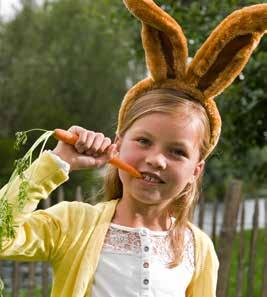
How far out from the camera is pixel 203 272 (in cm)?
219

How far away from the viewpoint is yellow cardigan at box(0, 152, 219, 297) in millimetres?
1846

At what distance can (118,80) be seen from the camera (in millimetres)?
19594

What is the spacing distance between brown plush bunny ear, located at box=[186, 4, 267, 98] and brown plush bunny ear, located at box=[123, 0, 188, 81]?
5 cm

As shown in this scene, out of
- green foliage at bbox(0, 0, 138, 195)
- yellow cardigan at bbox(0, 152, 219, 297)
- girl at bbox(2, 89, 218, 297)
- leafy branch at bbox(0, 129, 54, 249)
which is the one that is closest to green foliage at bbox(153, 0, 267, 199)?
girl at bbox(2, 89, 218, 297)

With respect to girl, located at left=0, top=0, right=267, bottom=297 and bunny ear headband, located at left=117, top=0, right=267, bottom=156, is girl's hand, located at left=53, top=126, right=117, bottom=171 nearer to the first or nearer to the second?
girl, located at left=0, top=0, right=267, bottom=297

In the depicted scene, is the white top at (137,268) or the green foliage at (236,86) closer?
the white top at (137,268)

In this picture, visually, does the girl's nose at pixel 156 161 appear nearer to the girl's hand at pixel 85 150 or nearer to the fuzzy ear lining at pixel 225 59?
the girl's hand at pixel 85 150

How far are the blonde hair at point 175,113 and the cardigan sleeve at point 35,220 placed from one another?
1.06 feet

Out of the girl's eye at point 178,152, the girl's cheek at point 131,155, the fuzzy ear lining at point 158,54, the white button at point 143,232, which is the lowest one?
the white button at point 143,232

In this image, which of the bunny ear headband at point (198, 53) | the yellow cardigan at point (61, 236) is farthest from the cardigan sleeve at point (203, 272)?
the bunny ear headband at point (198, 53)

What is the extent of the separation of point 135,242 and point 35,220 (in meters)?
0.30

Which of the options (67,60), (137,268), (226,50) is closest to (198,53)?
(226,50)

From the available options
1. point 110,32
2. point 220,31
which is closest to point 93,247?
point 220,31

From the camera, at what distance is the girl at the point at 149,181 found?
6.27 ft
